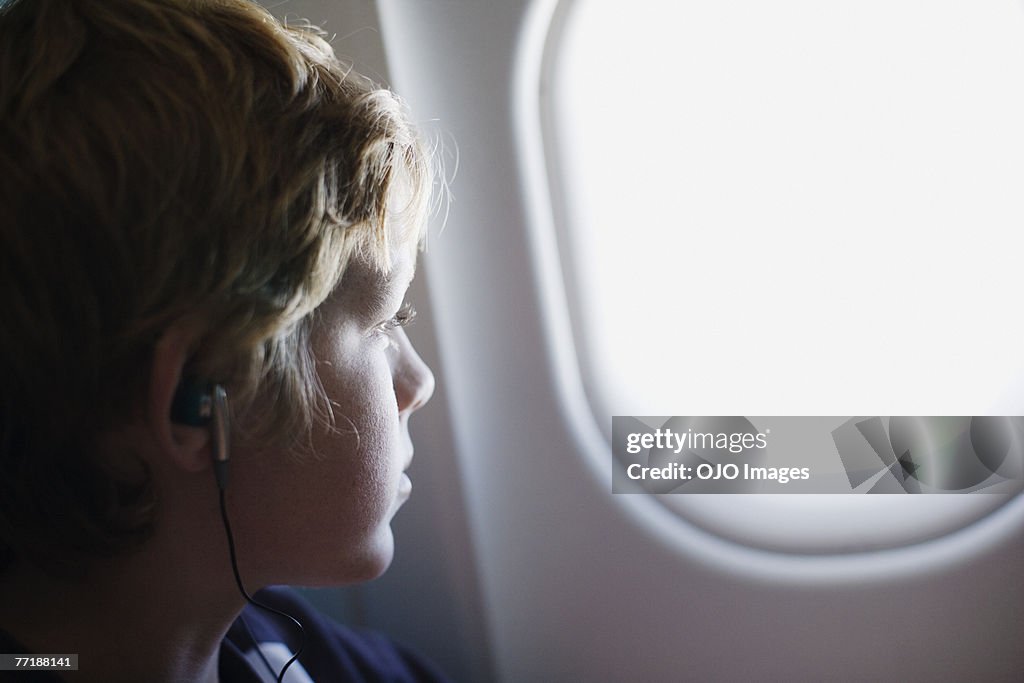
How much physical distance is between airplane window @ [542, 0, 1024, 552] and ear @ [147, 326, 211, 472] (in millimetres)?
403

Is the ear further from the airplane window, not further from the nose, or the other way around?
the airplane window

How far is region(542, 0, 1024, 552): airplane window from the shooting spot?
0.73 m

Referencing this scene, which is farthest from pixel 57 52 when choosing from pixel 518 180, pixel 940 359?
pixel 940 359

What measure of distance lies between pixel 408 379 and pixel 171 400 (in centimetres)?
23

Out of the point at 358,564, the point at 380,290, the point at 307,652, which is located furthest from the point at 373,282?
the point at 307,652

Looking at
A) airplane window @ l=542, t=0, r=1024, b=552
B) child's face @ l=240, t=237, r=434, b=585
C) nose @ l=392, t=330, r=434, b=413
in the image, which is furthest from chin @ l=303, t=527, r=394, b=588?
airplane window @ l=542, t=0, r=1024, b=552

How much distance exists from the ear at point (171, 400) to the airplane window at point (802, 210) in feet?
1.32

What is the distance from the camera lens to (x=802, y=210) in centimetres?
75

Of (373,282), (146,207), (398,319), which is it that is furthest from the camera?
(398,319)

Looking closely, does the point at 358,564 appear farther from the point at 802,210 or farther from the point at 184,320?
the point at 802,210

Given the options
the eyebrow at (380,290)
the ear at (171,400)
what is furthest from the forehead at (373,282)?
the ear at (171,400)

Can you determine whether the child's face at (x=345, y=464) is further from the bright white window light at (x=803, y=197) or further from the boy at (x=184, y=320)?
the bright white window light at (x=803, y=197)

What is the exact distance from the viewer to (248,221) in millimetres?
528

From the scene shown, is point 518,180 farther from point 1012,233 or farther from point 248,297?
point 1012,233
